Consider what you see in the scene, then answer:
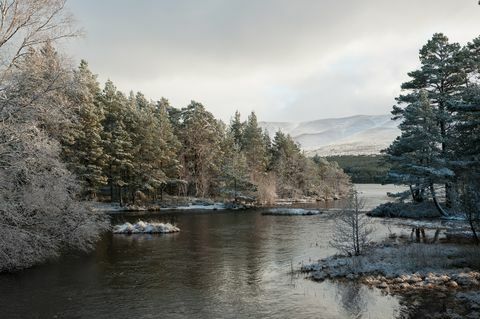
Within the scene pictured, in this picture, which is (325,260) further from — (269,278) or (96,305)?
(96,305)

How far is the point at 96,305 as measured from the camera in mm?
15328

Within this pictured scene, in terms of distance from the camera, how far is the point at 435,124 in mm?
41156

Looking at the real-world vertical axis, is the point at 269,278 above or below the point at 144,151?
below

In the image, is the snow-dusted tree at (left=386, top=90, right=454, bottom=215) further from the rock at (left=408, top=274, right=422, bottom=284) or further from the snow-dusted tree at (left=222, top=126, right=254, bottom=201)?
the snow-dusted tree at (left=222, top=126, right=254, bottom=201)

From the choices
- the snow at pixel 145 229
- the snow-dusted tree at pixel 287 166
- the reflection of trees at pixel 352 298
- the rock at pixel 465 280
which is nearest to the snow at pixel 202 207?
the snow-dusted tree at pixel 287 166

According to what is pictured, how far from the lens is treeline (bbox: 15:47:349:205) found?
55.5 m

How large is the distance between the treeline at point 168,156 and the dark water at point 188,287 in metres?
21.7

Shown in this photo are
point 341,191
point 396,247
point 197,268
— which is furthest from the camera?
point 341,191

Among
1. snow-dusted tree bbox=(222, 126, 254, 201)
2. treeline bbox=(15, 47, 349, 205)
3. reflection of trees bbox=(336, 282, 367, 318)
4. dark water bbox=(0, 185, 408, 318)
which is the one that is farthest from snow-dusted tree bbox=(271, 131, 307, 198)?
reflection of trees bbox=(336, 282, 367, 318)

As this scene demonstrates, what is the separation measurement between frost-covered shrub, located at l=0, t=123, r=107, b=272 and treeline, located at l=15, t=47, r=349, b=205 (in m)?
20.8

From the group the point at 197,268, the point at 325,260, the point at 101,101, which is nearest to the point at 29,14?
the point at 197,268

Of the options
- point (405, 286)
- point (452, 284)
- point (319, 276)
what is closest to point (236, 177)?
point (319, 276)

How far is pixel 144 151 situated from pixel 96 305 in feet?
171

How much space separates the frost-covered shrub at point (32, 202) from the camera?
17.2m
